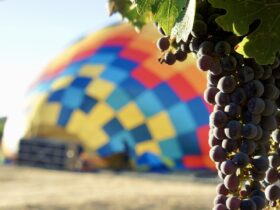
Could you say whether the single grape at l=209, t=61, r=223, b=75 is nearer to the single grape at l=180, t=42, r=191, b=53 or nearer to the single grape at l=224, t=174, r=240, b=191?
the single grape at l=180, t=42, r=191, b=53

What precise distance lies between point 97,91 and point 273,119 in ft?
43.7

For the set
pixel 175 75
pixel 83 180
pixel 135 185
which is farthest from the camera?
pixel 175 75

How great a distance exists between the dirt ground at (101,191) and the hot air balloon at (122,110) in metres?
0.67

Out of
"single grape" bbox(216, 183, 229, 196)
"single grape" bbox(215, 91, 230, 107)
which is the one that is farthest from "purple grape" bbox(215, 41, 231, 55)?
"single grape" bbox(216, 183, 229, 196)

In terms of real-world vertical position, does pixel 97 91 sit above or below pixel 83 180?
above

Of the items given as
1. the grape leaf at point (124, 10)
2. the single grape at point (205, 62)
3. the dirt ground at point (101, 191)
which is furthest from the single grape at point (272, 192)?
the dirt ground at point (101, 191)

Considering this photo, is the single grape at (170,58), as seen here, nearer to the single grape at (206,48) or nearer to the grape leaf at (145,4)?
the single grape at (206,48)

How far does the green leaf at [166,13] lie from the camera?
1200mm

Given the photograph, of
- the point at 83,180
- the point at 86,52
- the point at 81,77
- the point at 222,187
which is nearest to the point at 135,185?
the point at 83,180

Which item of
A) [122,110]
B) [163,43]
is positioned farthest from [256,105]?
[122,110]

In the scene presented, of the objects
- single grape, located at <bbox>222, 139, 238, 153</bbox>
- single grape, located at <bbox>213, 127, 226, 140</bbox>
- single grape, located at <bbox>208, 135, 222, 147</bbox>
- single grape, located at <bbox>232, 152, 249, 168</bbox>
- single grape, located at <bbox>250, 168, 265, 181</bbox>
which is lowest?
single grape, located at <bbox>250, 168, 265, 181</bbox>

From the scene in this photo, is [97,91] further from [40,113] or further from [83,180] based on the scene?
[83,180]

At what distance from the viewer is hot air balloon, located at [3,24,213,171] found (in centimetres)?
1370

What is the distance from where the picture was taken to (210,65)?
1.39 metres
